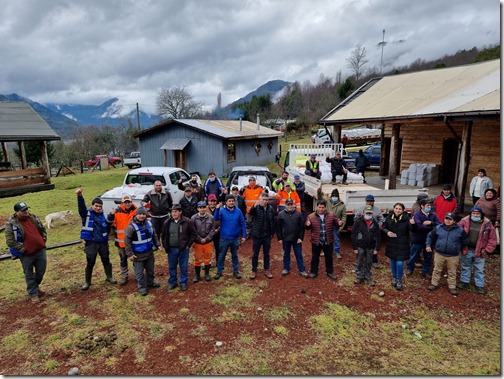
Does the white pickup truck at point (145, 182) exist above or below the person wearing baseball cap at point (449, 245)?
above

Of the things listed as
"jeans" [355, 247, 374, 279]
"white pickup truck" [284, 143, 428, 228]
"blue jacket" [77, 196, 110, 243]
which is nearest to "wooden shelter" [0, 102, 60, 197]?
"white pickup truck" [284, 143, 428, 228]

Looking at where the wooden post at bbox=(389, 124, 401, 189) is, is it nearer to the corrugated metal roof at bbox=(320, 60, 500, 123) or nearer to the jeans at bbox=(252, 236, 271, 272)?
the corrugated metal roof at bbox=(320, 60, 500, 123)

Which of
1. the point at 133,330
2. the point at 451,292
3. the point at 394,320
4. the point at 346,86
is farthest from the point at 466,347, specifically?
the point at 346,86

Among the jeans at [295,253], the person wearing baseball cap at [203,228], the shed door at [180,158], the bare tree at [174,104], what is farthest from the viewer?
the bare tree at [174,104]

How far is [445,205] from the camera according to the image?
685 centimetres

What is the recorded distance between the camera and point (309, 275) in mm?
6332

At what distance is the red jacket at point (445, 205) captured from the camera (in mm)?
6781

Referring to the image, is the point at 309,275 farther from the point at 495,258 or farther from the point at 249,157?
the point at 249,157

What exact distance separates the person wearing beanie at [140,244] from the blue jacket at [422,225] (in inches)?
192

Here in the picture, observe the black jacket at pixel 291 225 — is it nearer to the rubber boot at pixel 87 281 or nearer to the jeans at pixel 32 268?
the rubber boot at pixel 87 281

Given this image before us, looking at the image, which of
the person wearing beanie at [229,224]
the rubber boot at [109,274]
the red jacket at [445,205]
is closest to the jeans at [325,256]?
the person wearing beanie at [229,224]

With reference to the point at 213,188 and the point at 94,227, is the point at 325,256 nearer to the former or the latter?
the point at 213,188

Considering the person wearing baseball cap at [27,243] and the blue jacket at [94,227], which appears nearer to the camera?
the person wearing baseball cap at [27,243]

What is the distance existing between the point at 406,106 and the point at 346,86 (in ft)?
136
